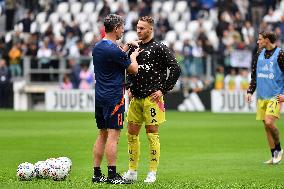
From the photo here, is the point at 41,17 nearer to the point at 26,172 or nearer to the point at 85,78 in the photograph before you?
Answer: the point at 85,78

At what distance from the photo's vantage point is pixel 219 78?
36188 mm

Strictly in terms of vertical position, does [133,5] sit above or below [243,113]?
above

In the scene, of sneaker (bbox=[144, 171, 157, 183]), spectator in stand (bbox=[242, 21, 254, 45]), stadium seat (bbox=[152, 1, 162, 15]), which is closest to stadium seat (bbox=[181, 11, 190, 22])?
stadium seat (bbox=[152, 1, 162, 15])

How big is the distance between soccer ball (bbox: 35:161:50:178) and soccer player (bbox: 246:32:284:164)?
496 cm

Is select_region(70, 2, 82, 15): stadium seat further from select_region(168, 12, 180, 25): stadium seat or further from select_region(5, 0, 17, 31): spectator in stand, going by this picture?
select_region(168, 12, 180, 25): stadium seat

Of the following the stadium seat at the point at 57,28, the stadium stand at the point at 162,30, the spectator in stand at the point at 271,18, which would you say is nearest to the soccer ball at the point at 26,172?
the stadium stand at the point at 162,30

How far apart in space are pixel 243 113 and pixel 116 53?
22155 mm

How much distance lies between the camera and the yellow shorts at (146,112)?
528 inches

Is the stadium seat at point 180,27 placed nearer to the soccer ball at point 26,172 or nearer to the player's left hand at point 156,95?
the player's left hand at point 156,95

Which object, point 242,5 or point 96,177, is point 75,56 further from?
point 96,177

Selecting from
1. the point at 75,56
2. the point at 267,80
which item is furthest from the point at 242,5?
the point at 267,80

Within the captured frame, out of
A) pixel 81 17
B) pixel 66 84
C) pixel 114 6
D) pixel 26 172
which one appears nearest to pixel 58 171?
pixel 26 172

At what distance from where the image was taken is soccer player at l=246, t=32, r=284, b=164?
650 inches

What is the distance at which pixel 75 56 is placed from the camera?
127ft
